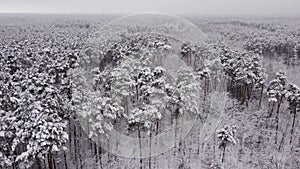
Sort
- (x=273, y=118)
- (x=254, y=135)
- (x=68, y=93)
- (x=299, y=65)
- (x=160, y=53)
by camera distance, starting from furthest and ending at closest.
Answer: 1. (x=299, y=65)
2. (x=160, y=53)
3. (x=273, y=118)
4. (x=254, y=135)
5. (x=68, y=93)

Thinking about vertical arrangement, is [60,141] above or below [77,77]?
→ below

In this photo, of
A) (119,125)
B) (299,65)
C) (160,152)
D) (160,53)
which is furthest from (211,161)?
(299,65)

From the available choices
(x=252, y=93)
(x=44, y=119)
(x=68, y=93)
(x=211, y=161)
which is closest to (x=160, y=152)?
(x=211, y=161)

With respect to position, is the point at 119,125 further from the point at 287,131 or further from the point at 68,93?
the point at 287,131

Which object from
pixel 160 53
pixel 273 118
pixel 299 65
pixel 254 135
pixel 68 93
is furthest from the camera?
pixel 299 65

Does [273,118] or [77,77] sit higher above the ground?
[77,77]

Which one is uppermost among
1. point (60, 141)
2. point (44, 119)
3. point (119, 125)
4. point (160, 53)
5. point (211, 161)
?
point (160, 53)

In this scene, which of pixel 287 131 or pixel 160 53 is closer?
pixel 287 131

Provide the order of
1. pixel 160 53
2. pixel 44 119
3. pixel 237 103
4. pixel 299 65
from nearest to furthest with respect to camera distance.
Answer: pixel 44 119, pixel 237 103, pixel 160 53, pixel 299 65

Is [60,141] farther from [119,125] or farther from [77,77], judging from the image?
[119,125]
